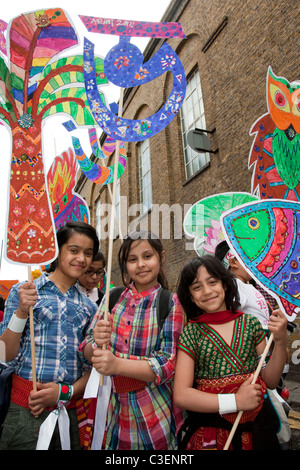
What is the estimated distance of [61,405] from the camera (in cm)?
139

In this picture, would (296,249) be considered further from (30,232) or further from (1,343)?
(1,343)

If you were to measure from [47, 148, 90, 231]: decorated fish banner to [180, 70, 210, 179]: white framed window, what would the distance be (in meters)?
4.44

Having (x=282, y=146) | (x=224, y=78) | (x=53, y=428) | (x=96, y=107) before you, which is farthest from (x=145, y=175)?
(x=53, y=428)

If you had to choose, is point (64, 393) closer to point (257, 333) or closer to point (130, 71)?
point (257, 333)

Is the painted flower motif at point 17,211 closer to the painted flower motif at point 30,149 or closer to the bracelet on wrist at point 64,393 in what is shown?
the painted flower motif at point 30,149

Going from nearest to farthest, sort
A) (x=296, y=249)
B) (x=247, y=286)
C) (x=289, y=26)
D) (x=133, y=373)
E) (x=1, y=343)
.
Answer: (x=133, y=373), (x=1, y=343), (x=296, y=249), (x=247, y=286), (x=289, y=26)

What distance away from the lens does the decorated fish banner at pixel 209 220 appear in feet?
8.63

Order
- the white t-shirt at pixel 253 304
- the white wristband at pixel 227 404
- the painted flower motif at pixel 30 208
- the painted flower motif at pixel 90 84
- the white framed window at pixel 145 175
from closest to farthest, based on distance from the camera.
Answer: the white wristband at pixel 227 404 < the painted flower motif at pixel 30 208 < the painted flower motif at pixel 90 84 < the white t-shirt at pixel 253 304 < the white framed window at pixel 145 175

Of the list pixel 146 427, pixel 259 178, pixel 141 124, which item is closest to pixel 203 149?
pixel 259 178

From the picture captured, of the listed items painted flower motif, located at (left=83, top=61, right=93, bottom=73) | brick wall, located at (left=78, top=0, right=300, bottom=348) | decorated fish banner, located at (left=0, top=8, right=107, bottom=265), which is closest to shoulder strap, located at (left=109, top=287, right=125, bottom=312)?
decorated fish banner, located at (left=0, top=8, right=107, bottom=265)

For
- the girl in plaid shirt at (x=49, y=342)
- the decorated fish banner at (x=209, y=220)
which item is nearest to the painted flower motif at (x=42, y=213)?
the girl in plaid shirt at (x=49, y=342)

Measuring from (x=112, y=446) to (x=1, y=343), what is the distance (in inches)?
26.4

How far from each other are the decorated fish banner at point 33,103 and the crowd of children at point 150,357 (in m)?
0.22

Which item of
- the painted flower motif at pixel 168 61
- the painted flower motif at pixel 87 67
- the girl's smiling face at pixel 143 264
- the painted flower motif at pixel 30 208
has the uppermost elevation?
the painted flower motif at pixel 168 61
